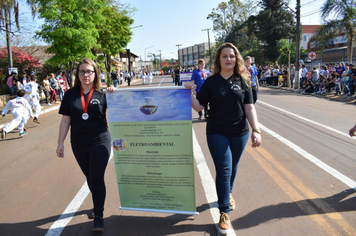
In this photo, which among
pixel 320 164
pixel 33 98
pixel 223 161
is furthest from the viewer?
pixel 33 98

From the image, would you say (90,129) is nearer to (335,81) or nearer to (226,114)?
(226,114)

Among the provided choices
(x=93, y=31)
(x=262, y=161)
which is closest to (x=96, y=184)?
(x=262, y=161)

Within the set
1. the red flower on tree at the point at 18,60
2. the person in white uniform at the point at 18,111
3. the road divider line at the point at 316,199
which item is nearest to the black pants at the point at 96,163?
the road divider line at the point at 316,199

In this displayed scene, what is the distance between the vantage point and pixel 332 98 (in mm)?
16141

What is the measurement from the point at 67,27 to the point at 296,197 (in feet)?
50.9

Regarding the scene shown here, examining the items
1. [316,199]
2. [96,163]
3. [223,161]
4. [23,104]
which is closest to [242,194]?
[316,199]

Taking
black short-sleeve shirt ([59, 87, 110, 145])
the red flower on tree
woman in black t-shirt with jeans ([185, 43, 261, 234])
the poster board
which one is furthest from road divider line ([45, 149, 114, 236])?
the red flower on tree

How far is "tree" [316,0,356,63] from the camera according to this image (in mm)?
→ 19641

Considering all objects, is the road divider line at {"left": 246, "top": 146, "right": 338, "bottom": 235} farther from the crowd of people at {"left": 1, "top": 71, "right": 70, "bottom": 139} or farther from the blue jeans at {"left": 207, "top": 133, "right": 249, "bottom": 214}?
the crowd of people at {"left": 1, "top": 71, "right": 70, "bottom": 139}

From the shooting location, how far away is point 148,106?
129 inches

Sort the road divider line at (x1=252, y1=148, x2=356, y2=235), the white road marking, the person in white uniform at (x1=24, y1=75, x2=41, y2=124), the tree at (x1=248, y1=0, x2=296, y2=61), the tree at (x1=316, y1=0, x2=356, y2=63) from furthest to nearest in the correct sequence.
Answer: the tree at (x1=248, y1=0, x2=296, y2=61) < the tree at (x1=316, y1=0, x2=356, y2=63) < the person in white uniform at (x1=24, y1=75, x2=41, y2=124) < the white road marking < the road divider line at (x1=252, y1=148, x2=356, y2=235)

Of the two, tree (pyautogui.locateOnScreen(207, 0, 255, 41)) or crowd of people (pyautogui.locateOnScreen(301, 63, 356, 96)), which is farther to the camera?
tree (pyautogui.locateOnScreen(207, 0, 255, 41))

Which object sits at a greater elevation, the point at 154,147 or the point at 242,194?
the point at 154,147

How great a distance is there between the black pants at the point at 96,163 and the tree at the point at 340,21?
21553mm
